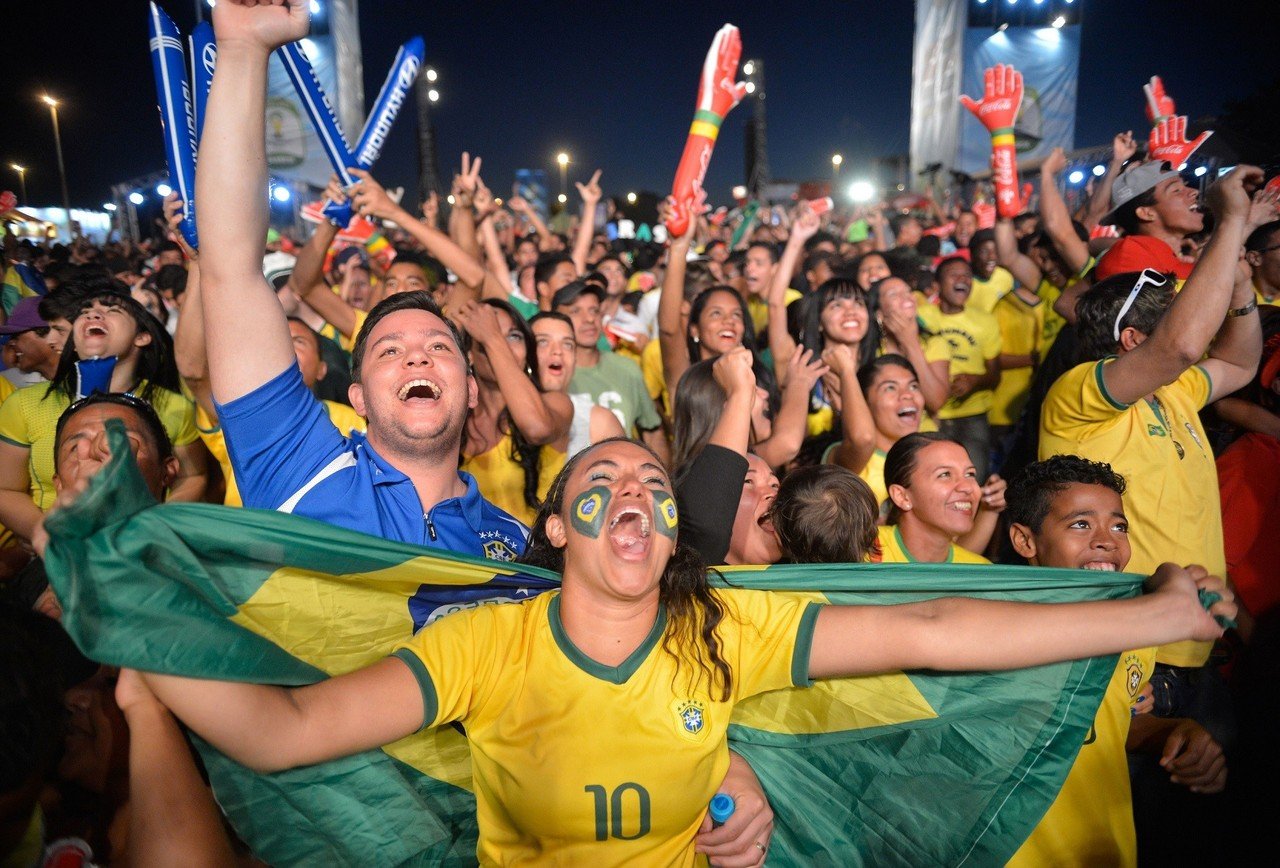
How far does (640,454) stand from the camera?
6.92ft

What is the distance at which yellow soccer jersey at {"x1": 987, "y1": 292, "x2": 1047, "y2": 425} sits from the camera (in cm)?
589

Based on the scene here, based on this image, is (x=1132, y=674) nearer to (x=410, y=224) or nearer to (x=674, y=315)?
(x=674, y=315)

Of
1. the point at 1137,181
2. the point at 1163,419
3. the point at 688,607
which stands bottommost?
the point at 688,607

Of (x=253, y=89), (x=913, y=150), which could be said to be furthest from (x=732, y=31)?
(x=913, y=150)

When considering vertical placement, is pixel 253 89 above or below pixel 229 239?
above

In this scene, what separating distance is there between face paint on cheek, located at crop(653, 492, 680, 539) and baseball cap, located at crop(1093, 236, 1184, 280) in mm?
3448

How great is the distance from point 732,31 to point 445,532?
4.95 m

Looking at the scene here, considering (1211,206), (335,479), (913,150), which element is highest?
(913,150)

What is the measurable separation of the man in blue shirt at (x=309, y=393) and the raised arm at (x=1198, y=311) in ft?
7.64

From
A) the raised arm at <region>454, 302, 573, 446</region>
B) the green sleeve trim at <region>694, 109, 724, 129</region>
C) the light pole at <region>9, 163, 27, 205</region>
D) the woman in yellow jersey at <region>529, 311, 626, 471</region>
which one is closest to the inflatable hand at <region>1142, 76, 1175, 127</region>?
the green sleeve trim at <region>694, 109, 724, 129</region>

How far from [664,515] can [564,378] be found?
2276 mm

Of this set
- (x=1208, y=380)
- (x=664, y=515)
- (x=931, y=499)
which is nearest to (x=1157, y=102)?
(x=1208, y=380)

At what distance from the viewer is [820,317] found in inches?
194

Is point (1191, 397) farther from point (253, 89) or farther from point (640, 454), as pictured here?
point (253, 89)
